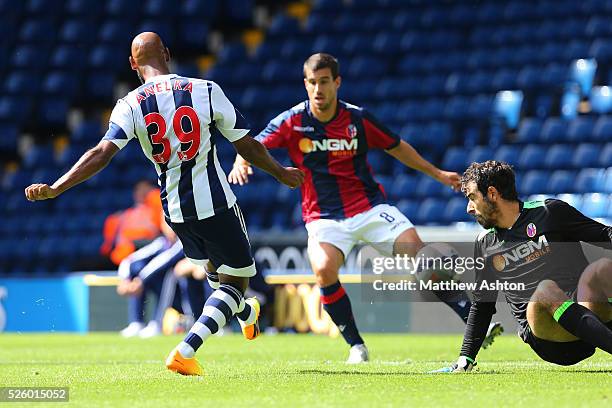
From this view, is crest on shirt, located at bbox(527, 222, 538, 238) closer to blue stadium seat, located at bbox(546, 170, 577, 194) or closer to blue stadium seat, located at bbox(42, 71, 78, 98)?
blue stadium seat, located at bbox(546, 170, 577, 194)

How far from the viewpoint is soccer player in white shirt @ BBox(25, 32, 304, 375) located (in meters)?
6.19

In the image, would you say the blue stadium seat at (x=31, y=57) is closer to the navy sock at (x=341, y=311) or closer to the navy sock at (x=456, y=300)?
the navy sock at (x=341, y=311)

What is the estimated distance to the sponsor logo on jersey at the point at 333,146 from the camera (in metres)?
8.00

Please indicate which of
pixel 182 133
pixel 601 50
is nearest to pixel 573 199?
pixel 601 50

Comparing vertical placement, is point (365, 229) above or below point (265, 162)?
below

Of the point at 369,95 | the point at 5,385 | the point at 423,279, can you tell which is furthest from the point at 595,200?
the point at 5,385

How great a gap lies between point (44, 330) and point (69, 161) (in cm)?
392

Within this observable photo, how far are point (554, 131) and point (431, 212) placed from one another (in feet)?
6.49

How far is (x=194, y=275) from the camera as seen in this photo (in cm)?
1316

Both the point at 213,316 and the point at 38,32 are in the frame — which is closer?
the point at 213,316

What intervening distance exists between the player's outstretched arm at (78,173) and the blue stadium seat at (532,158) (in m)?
10.1

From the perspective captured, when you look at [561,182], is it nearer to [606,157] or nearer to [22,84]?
[606,157]

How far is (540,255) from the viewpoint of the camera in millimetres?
5781

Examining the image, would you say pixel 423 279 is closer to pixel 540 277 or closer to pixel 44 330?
pixel 540 277
